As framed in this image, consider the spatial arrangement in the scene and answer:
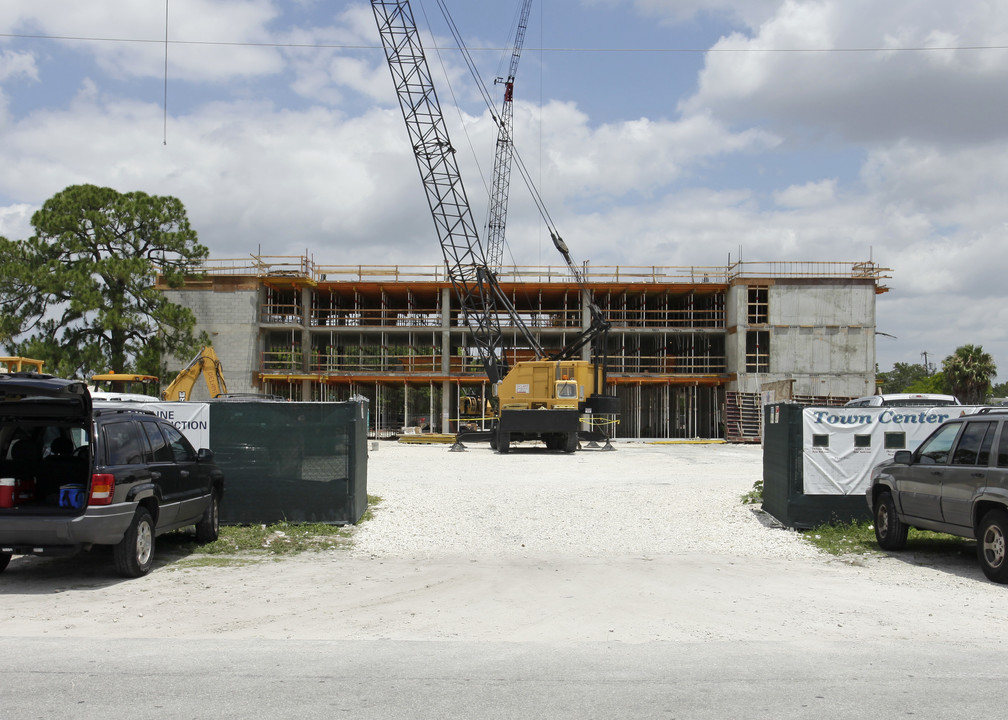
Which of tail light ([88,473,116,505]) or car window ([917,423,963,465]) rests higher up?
car window ([917,423,963,465])

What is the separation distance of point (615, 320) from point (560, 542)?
3852 centimetres

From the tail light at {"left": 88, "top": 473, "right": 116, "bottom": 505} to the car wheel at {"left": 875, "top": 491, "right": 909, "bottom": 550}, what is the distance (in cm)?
917

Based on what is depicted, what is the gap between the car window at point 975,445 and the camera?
32.0 ft

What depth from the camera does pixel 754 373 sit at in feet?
154

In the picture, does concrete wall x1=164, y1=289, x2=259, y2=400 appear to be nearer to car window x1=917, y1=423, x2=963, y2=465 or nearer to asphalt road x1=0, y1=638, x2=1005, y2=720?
car window x1=917, y1=423, x2=963, y2=465

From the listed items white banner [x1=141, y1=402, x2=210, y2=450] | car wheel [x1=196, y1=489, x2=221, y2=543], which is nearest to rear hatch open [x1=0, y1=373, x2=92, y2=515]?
car wheel [x1=196, y1=489, x2=221, y2=543]

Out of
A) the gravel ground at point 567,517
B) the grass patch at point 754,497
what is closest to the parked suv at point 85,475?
the gravel ground at point 567,517

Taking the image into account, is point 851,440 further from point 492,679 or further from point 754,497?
point 492,679

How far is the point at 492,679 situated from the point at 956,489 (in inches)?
261

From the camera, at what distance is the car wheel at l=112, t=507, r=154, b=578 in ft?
29.7

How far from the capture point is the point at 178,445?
10594mm

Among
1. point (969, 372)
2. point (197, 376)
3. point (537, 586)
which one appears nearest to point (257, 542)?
point (537, 586)

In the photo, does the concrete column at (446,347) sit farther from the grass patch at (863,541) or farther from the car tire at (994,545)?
the car tire at (994,545)

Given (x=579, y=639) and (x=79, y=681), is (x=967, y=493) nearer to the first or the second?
(x=579, y=639)
